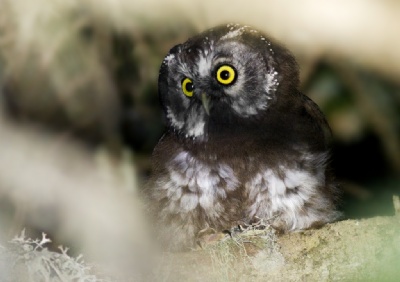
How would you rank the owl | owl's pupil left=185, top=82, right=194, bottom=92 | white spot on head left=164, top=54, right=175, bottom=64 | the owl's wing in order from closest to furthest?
the owl
owl's pupil left=185, top=82, right=194, bottom=92
white spot on head left=164, top=54, right=175, bottom=64
the owl's wing

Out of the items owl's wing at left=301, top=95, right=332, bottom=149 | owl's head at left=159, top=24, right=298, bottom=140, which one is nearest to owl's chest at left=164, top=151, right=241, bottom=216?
owl's head at left=159, top=24, right=298, bottom=140

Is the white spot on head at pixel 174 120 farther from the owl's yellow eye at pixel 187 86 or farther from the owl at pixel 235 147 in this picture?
the owl's yellow eye at pixel 187 86

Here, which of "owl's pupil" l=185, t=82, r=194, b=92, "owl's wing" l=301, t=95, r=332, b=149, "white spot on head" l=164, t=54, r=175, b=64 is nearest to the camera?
"owl's pupil" l=185, t=82, r=194, b=92

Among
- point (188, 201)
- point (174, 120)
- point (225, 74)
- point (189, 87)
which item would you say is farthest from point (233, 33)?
point (188, 201)

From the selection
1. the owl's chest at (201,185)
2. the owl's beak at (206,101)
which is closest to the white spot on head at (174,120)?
the owl's chest at (201,185)

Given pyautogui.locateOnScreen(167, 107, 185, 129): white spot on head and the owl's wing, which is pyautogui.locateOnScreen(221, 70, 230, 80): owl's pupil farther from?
the owl's wing

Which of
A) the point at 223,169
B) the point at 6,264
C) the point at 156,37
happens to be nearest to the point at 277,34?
the point at 156,37

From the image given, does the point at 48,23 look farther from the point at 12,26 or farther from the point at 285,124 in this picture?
the point at 285,124

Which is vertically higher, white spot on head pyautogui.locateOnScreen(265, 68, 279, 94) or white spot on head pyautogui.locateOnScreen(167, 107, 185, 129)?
white spot on head pyautogui.locateOnScreen(167, 107, 185, 129)
